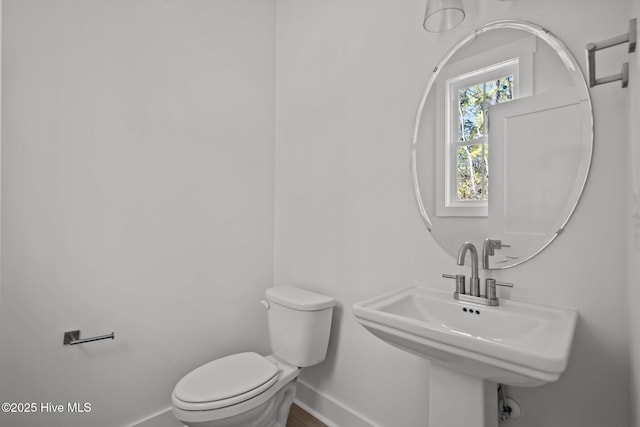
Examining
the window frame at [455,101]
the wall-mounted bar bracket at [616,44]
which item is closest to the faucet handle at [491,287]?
the window frame at [455,101]

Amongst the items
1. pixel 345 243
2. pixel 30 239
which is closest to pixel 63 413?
pixel 30 239

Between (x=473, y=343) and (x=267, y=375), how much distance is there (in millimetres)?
991

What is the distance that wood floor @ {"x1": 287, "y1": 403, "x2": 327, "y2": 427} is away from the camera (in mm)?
1638

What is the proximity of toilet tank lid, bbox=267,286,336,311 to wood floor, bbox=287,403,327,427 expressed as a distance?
27.0 inches

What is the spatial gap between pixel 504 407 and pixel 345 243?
3.01ft

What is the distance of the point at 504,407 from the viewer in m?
1.04

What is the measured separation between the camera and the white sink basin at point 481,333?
69cm

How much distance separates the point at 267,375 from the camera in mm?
1381

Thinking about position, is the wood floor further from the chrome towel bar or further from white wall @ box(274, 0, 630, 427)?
the chrome towel bar

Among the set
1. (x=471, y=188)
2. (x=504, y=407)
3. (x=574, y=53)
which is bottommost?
(x=504, y=407)

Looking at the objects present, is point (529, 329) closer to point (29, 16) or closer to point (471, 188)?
point (471, 188)

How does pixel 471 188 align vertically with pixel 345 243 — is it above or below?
above

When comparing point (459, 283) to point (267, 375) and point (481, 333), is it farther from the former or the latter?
point (267, 375)

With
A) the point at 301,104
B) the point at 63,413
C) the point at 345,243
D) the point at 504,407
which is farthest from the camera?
the point at 301,104
